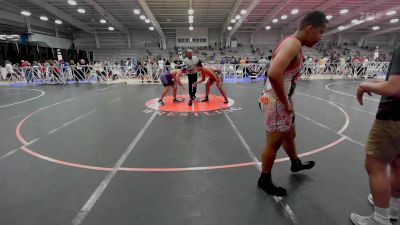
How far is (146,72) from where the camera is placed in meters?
16.7

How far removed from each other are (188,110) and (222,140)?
8.21 ft

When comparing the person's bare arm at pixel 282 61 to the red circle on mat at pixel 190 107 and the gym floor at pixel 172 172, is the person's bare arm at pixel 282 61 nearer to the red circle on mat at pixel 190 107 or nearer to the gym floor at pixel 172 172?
the gym floor at pixel 172 172

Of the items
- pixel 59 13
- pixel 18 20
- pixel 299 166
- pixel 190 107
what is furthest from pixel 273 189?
pixel 18 20

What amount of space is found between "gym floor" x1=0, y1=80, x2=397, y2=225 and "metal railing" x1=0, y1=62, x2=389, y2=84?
10547mm

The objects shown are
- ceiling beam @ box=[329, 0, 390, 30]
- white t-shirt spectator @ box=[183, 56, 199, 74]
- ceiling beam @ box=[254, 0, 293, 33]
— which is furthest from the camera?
ceiling beam @ box=[329, 0, 390, 30]

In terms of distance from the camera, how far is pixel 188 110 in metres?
6.62

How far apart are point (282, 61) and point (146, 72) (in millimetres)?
15460

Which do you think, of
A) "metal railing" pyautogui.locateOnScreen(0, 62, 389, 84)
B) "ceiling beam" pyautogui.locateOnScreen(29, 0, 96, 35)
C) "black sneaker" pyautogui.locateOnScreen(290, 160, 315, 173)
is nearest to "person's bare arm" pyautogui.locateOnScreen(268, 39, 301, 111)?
"black sneaker" pyautogui.locateOnScreen(290, 160, 315, 173)

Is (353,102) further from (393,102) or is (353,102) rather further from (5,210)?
(5,210)

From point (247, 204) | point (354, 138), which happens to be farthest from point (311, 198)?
point (354, 138)

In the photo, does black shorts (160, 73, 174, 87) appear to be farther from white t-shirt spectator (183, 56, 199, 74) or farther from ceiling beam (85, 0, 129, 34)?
ceiling beam (85, 0, 129, 34)

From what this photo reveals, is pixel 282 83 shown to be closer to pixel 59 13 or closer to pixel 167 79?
pixel 167 79

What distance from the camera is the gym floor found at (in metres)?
2.29

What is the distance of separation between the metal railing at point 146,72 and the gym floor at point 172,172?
10.5 meters
